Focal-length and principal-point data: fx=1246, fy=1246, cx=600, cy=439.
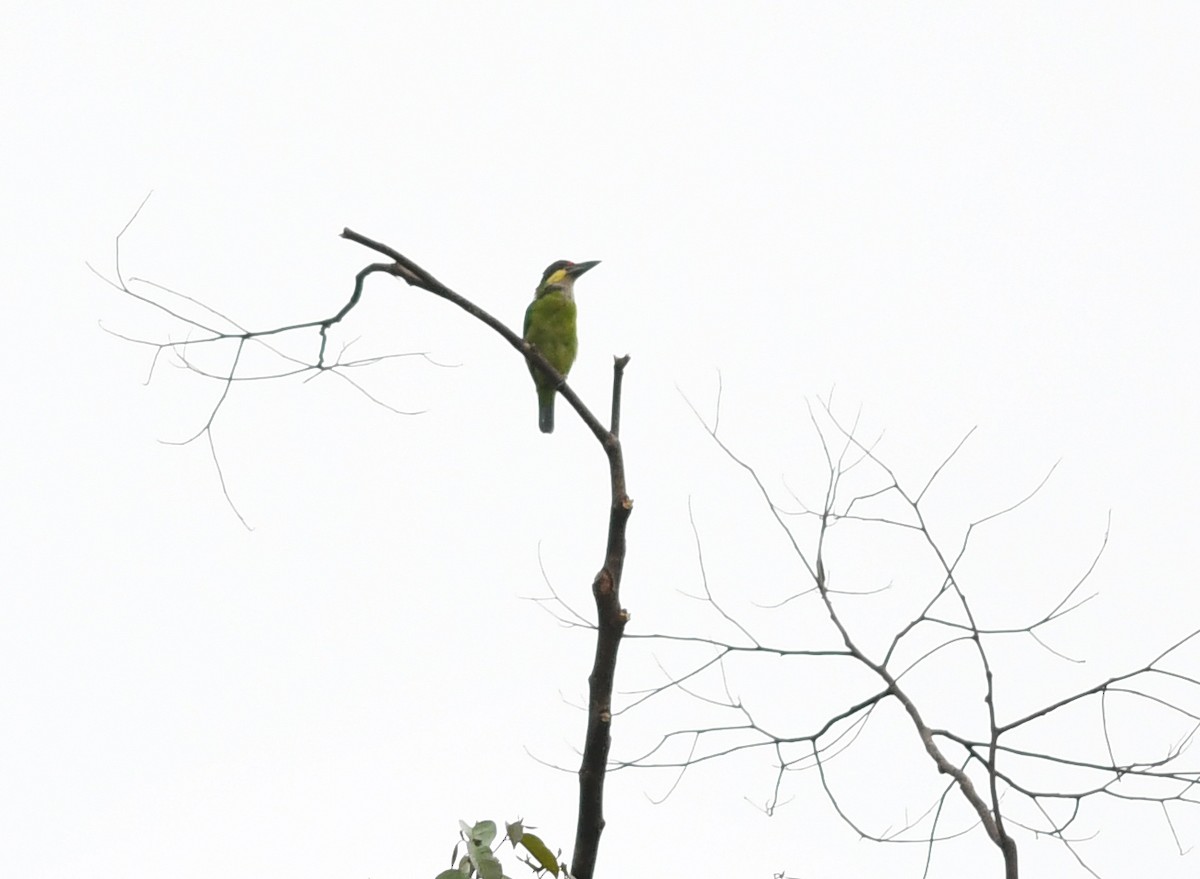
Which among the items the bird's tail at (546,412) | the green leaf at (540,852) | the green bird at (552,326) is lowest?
the green leaf at (540,852)

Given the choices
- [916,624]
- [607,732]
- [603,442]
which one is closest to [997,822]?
[916,624]

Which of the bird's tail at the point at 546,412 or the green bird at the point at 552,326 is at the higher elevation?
the green bird at the point at 552,326

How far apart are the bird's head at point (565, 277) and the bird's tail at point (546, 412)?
0.53 m

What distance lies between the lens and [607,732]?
2740 millimetres

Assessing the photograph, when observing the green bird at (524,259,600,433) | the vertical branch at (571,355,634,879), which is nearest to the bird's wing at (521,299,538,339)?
the green bird at (524,259,600,433)

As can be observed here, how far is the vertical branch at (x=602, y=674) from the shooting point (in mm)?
2695

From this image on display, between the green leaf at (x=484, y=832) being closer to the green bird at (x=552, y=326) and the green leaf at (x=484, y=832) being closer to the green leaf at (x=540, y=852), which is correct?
the green leaf at (x=540, y=852)

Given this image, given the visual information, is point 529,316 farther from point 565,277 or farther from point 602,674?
point 602,674

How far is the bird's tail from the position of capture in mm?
6258

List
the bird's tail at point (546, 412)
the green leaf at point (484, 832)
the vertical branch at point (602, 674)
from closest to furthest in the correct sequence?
1. the green leaf at point (484, 832)
2. the vertical branch at point (602, 674)
3. the bird's tail at point (546, 412)

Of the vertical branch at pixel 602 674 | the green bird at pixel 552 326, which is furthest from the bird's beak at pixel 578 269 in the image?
the vertical branch at pixel 602 674

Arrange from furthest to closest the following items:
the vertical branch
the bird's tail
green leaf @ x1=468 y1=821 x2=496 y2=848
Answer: the bird's tail < the vertical branch < green leaf @ x1=468 y1=821 x2=496 y2=848

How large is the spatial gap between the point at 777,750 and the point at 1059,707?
691 mm

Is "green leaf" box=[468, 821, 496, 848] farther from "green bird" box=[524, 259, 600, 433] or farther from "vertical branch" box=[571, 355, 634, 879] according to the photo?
"green bird" box=[524, 259, 600, 433]
